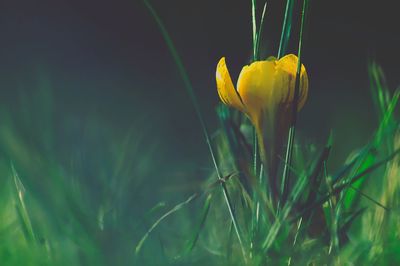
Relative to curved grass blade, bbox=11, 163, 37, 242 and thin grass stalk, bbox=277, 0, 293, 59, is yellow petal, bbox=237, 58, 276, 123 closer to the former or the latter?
thin grass stalk, bbox=277, 0, 293, 59

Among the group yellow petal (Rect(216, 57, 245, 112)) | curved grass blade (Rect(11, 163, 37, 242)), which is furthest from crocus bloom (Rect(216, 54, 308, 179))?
curved grass blade (Rect(11, 163, 37, 242))

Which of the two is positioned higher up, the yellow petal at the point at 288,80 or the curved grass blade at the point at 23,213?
the yellow petal at the point at 288,80

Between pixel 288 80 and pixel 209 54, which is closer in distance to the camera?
pixel 288 80

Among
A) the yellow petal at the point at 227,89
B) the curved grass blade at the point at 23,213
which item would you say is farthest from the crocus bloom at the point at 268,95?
the curved grass blade at the point at 23,213

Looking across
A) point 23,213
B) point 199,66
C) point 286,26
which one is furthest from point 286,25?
point 199,66

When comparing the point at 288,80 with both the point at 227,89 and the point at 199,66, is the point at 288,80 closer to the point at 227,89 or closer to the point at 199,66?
the point at 227,89

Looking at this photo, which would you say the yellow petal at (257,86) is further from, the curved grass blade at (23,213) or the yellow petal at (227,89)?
the curved grass blade at (23,213)

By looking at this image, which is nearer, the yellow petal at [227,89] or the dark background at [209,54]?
the yellow petal at [227,89]
